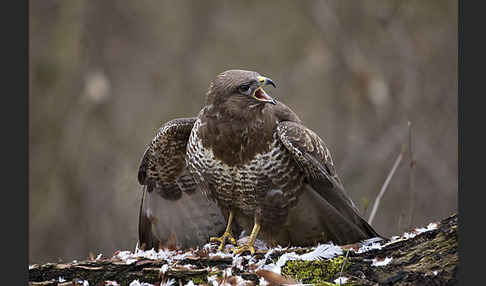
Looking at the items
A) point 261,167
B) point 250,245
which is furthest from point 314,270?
point 261,167

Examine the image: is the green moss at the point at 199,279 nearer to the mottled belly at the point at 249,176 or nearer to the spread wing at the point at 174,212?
the mottled belly at the point at 249,176

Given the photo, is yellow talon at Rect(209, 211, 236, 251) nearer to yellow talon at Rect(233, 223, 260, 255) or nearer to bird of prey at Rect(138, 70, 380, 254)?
bird of prey at Rect(138, 70, 380, 254)

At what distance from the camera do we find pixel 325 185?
4.06m

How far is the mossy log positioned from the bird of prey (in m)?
0.57

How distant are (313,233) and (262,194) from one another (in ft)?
2.03

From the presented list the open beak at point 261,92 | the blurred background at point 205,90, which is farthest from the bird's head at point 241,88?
the blurred background at point 205,90

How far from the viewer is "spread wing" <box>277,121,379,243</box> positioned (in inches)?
154

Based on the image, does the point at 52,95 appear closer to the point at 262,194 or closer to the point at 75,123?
the point at 75,123

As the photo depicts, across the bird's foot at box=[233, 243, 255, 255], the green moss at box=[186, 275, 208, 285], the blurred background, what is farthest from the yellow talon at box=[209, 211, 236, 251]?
the blurred background

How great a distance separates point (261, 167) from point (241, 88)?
0.58 metres

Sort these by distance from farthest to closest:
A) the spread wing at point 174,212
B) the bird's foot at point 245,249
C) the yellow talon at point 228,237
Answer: the spread wing at point 174,212, the yellow talon at point 228,237, the bird's foot at point 245,249

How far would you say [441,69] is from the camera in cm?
879

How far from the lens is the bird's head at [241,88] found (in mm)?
3904

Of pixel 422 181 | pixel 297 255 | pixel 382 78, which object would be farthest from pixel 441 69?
pixel 297 255
